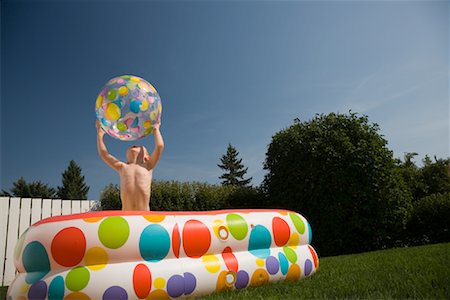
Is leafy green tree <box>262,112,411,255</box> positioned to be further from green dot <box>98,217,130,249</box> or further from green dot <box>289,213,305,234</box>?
green dot <box>98,217,130,249</box>

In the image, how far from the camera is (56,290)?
9.78ft

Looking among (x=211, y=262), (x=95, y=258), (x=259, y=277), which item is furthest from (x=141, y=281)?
(x=259, y=277)

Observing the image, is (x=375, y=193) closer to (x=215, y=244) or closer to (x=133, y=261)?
(x=215, y=244)

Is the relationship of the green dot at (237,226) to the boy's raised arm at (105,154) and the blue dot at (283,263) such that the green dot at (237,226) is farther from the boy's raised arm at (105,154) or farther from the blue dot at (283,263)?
the boy's raised arm at (105,154)

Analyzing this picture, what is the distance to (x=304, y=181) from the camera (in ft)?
33.2

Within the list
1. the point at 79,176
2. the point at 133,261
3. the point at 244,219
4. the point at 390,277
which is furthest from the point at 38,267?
the point at 79,176

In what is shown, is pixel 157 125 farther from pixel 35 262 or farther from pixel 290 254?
pixel 290 254

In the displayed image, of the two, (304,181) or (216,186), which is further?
(216,186)

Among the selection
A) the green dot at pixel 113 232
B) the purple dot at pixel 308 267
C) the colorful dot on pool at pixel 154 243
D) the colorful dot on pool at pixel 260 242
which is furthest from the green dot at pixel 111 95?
the purple dot at pixel 308 267

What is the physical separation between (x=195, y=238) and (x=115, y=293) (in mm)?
966

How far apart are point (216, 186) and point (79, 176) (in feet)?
129

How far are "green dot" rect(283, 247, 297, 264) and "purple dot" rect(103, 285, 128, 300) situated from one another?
7.04 ft

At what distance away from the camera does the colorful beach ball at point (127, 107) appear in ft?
14.3

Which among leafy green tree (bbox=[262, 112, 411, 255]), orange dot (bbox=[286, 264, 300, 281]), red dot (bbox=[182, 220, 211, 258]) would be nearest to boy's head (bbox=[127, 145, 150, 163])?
red dot (bbox=[182, 220, 211, 258])
